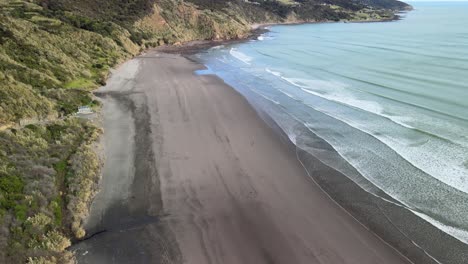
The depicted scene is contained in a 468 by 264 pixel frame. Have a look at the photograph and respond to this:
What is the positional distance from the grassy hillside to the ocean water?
14.3m

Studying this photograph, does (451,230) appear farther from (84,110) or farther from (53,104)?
(53,104)

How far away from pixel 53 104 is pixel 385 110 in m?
27.1

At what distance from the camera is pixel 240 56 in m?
65.1

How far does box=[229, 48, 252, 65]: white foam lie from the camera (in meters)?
60.6

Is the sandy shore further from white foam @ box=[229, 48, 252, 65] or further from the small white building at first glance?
white foam @ box=[229, 48, 252, 65]

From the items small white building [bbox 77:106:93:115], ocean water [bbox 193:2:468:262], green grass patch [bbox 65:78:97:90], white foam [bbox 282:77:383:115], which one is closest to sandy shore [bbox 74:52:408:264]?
small white building [bbox 77:106:93:115]

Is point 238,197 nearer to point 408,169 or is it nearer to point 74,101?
point 408,169

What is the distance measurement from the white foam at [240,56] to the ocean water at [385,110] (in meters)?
0.17

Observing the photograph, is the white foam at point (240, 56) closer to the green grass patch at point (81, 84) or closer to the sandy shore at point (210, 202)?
the green grass patch at point (81, 84)

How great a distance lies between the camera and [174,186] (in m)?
20.1

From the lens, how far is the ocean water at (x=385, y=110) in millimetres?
19922

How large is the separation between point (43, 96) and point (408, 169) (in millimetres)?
26823

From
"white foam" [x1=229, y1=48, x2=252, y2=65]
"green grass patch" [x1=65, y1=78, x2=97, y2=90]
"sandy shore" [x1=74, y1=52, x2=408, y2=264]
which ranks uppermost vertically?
"green grass patch" [x1=65, y1=78, x2=97, y2=90]

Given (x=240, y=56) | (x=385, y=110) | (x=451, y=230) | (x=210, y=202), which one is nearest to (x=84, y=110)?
(x=210, y=202)
